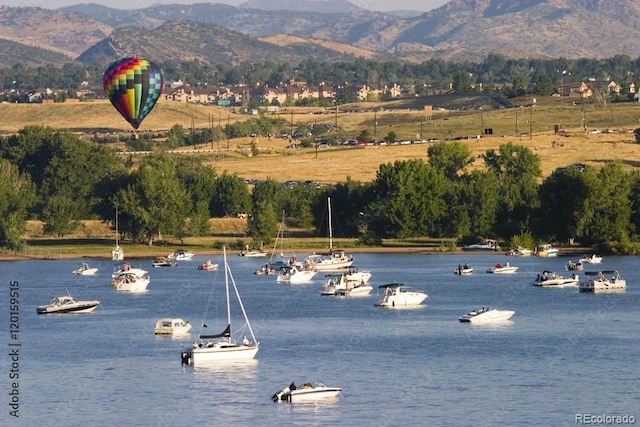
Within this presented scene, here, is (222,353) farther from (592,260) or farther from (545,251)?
(545,251)

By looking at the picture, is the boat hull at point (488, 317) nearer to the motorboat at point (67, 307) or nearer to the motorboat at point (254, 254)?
the motorboat at point (67, 307)

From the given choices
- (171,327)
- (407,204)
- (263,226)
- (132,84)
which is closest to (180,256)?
(263,226)

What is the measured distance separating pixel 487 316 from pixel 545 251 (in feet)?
183

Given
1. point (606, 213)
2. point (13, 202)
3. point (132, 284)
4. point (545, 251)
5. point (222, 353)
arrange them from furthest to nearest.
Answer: point (13, 202) < point (606, 213) < point (545, 251) < point (132, 284) < point (222, 353)

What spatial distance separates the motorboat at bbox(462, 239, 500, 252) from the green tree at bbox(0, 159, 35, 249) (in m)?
46.9

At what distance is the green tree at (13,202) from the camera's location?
15488cm

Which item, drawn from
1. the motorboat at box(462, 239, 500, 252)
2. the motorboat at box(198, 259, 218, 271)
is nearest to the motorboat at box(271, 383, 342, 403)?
the motorboat at box(198, 259, 218, 271)

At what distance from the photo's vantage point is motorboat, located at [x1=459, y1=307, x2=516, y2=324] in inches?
3711

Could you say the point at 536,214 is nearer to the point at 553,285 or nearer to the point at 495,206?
the point at 495,206

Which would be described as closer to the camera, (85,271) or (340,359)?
(340,359)

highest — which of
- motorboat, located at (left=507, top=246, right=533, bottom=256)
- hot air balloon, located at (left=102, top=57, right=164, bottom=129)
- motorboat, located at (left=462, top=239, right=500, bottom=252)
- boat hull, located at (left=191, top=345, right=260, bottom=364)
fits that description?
hot air balloon, located at (left=102, top=57, right=164, bottom=129)

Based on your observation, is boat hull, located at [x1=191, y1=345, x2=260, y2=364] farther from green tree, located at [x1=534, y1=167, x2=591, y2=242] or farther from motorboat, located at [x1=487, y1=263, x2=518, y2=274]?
green tree, located at [x1=534, y1=167, x2=591, y2=242]

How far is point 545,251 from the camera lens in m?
149

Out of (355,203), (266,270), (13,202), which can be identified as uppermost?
(13,202)
